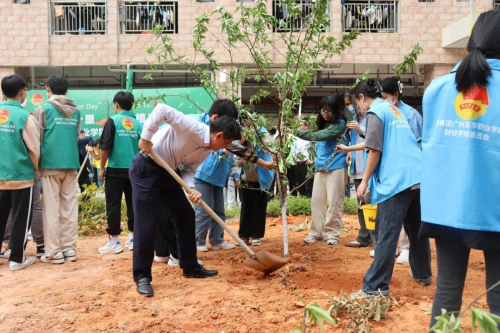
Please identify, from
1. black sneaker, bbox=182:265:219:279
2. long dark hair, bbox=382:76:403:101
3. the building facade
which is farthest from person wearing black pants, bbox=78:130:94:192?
long dark hair, bbox=382:76:403:101

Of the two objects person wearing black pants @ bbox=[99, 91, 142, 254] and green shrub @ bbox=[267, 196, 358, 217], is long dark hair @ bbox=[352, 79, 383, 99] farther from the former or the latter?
green shrub @ bbox=[267, 196, 358, 217]

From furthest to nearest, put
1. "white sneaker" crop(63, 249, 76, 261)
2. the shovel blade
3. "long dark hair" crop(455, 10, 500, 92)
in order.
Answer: "white sneaker" crop(63, 249, 76, 261) < the shovel blade < "long dark hair" crop(455, 10, 500, 92)

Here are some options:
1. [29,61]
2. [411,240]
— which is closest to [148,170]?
[411,240]

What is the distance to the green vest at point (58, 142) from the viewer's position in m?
5.44

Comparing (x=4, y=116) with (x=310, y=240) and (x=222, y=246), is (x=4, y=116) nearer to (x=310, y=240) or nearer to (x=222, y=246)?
(x=222, y=246)

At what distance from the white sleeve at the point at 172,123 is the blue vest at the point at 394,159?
133 centimetres

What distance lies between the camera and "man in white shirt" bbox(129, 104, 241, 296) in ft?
13.2

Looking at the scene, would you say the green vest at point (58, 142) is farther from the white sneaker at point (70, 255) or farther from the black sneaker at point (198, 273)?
the black sneaker at point (198, 273)

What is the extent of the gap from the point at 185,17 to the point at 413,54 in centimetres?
1198

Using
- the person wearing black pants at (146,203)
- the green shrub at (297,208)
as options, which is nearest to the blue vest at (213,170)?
the person wearing black pants at (146,203)

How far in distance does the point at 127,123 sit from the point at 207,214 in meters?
1.41

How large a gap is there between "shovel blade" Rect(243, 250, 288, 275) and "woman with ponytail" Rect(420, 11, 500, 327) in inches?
82.3

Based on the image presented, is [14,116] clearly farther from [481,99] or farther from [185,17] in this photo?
[185,17]

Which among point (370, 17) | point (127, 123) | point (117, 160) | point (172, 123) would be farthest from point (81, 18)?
point (172, 123)
